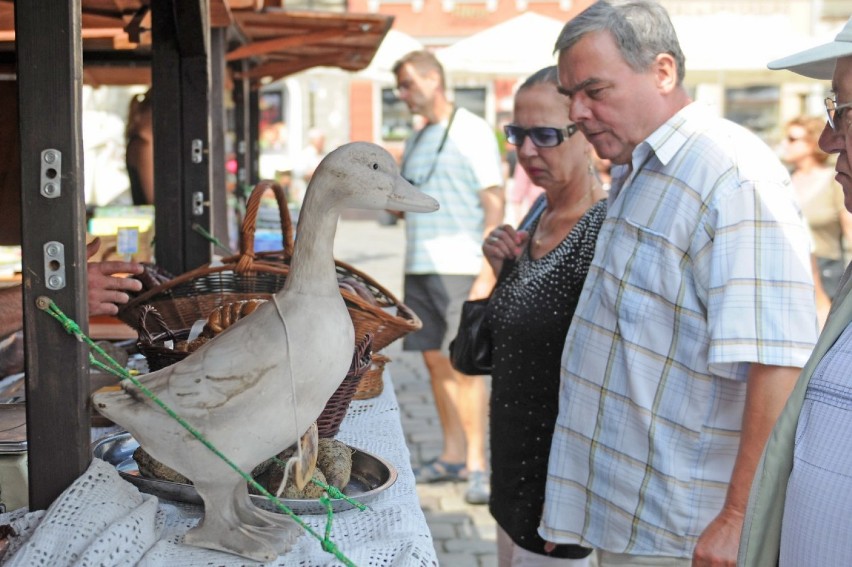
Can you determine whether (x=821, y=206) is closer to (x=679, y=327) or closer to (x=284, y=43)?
(x=284, y=43)

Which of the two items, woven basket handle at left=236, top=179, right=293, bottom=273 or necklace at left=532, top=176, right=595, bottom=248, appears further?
necklace at left=532, top=176, right=595, bottom=248

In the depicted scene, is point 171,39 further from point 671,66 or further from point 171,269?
point 671,66

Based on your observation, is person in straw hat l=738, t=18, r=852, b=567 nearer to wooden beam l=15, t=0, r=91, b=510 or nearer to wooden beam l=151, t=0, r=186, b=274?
wooden beam l=15, t=0, r=91, b=510

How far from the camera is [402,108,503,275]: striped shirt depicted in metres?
4.54

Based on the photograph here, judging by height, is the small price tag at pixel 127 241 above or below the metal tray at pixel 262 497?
above

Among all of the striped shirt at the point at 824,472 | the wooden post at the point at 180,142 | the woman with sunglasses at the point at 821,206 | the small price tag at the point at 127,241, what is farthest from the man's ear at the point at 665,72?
the woman with sunglasses at the point at 821,206

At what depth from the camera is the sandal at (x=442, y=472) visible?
448cm

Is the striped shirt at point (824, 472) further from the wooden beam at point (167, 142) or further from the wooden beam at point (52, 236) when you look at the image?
the wooden beam at point (167, 142)

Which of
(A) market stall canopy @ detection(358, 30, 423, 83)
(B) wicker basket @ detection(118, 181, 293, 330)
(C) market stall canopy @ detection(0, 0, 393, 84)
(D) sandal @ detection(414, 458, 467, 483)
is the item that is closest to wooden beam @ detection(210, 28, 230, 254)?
(C) market stall canopy @ detection(0, 0, 393, 84)

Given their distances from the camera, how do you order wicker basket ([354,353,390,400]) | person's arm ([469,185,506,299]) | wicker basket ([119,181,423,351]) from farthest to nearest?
person's arm ([469,185,506,299]), wicker basket ([354,353,390,400]), wicker basket ([119,181,423,351])

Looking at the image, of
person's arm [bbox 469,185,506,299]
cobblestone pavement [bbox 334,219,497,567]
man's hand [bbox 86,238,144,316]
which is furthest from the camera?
person's arm [bbox 469,185,506,299]

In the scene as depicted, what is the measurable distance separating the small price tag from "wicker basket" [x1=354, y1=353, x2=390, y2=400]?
1.50 m

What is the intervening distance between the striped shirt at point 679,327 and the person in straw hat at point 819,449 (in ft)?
0.78

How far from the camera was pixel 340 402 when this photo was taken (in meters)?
1.82
